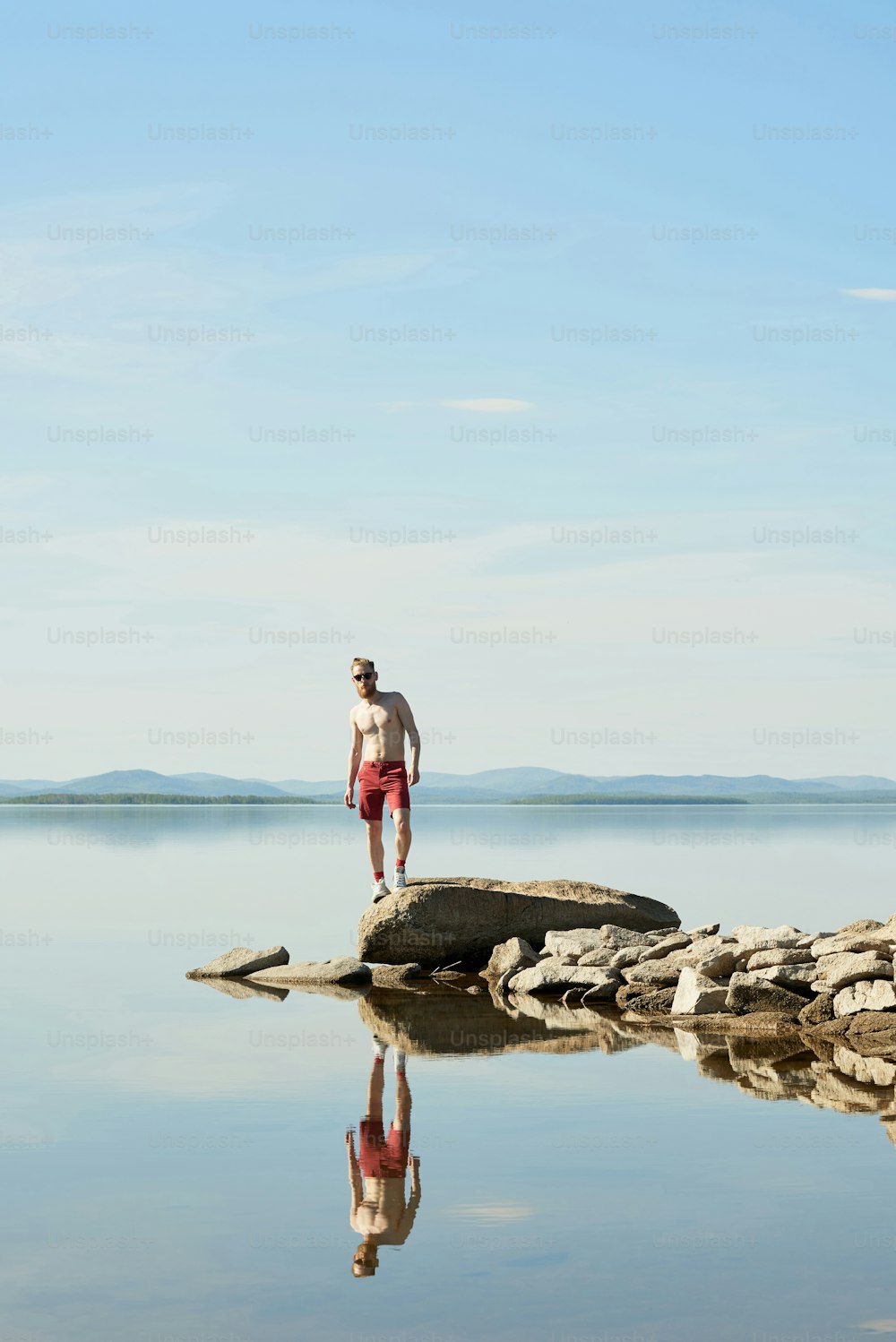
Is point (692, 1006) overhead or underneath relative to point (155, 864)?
overhead

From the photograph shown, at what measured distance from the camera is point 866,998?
1038 cm

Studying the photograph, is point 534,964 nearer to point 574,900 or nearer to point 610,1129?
point 574,900

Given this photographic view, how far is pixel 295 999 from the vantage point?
1245cm

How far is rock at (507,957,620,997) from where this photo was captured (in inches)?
485

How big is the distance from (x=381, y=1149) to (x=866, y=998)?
483 centimetres

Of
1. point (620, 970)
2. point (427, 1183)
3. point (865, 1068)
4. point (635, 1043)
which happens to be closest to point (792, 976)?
point (635, 1043)

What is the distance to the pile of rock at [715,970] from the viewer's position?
34.9 feet

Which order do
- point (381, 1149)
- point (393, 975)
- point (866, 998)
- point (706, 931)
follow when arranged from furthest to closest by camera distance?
1. point (706, 931)
2. point (393, 975)
3. point (866, 998)
4. point (381, 1149)

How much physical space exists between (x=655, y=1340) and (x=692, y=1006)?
251 inches

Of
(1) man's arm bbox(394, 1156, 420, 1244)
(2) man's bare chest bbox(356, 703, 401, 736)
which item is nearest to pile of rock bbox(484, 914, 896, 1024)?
(2) man's bare chest bbox(356, 703, 401, 736)

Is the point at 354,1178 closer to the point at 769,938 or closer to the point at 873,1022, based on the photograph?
the point at 873,1022

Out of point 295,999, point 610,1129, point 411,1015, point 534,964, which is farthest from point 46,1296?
point 534,964

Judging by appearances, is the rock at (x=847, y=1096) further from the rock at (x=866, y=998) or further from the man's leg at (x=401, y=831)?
the man's leg at (x=401, y=831)

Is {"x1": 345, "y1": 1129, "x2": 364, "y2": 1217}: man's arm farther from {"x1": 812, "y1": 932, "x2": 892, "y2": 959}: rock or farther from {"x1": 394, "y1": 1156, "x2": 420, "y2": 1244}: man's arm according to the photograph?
{"x1": 812, "y1": 932, "x2": 892, "y2": 959}: rock
